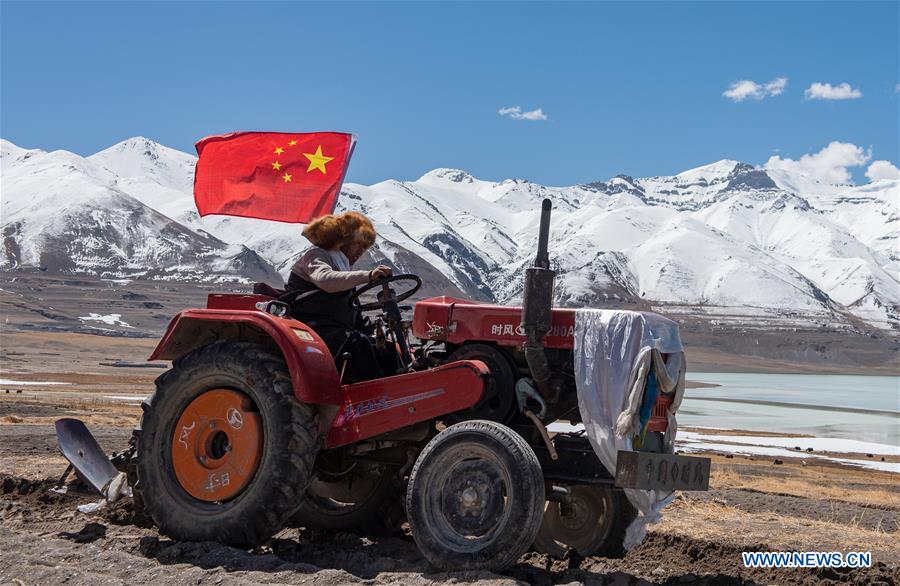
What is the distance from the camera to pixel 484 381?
610 cm

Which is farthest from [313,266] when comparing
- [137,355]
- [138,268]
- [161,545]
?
[138,268]

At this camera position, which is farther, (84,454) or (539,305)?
(84,454)

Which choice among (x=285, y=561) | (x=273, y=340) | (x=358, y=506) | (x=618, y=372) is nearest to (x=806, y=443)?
(x=358, y=506)

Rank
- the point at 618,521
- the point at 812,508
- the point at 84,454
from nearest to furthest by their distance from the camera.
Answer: the point at 618,521, the point at 84,454, the point at 812,508

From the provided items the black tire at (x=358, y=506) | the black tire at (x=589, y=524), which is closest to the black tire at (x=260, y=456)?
the black tire at (x=358, y=506)

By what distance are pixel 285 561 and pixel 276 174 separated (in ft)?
12.6

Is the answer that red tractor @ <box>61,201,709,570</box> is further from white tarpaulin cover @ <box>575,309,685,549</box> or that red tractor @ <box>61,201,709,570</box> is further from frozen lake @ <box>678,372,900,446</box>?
frozen lake @ <box>678,372,900,446</box>

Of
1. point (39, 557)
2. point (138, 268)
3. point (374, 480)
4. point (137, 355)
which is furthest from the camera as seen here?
point (138, 268)

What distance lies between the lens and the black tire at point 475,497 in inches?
215

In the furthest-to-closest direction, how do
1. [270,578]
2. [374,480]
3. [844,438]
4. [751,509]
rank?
[844,438], [751,509], [374,480], [270,578]

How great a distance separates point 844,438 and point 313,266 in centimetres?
3344

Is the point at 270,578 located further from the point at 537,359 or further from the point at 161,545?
the point at 537,359

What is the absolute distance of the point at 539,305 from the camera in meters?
5.86

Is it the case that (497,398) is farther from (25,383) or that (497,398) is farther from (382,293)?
(25,383)
